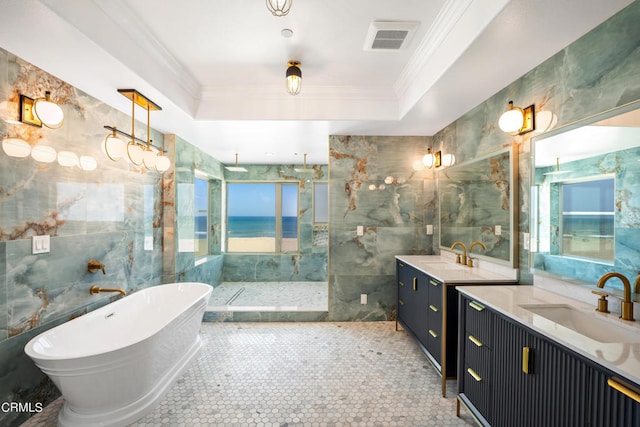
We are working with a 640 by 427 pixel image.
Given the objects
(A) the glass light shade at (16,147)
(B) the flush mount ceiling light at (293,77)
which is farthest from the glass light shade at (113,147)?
(B) the flush mount ceiling light at (293,77)

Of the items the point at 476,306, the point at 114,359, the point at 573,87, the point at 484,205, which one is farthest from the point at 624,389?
the point at 114,359

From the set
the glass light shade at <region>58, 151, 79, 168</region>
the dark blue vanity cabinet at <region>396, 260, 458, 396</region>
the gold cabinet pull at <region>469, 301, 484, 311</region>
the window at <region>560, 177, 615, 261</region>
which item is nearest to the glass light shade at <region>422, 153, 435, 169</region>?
the dark blue vanity cabinet at <region>396, 260, 458, 396</region>

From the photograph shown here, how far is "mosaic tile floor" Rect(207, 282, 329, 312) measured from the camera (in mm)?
3669

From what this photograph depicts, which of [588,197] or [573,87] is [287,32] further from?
[588,197]

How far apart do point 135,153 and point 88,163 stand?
1.28ft

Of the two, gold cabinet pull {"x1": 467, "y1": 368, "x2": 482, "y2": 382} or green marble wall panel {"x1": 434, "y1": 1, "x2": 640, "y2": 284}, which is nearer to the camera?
green marble wall panel {"x1": 434, "y1": 1, "x2": 640, "y2": 284}

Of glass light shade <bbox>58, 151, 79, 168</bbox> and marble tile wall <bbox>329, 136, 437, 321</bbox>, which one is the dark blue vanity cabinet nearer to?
marble tile wall <bbox>329, 136, 437, 321</bbox>

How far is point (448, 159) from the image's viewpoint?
3.10 meters

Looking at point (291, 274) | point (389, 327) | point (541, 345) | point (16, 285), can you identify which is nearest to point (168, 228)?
point (16, 285)

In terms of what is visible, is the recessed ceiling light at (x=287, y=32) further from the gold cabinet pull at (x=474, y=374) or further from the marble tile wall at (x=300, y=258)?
the marble tile wall at (x=300, y=258)

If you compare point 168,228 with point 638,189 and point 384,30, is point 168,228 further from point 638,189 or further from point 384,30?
point 638,189

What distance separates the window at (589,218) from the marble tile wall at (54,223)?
3.47m

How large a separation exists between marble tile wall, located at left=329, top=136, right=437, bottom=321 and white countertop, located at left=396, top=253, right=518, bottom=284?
0.60 meters

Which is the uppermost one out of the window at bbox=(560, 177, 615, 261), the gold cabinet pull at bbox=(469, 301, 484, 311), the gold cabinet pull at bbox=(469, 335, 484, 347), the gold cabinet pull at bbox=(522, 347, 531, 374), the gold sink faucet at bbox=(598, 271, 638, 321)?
the window at bbox=(560, 177, 615, 261)
